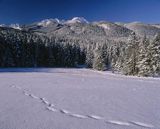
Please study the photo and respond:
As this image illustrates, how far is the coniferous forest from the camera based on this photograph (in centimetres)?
4934

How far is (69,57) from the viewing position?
97375 mm

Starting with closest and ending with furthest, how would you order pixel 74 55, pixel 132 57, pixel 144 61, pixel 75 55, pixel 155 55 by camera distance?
pixel 144 61
pixel 155 55
pixel 132 57
pixel 74 55
pixel 75 55

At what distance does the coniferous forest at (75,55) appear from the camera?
49.3 metres

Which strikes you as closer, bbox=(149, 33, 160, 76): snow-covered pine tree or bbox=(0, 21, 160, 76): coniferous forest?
bbox=(149, 33, 160, 76): snow-covered pine tree

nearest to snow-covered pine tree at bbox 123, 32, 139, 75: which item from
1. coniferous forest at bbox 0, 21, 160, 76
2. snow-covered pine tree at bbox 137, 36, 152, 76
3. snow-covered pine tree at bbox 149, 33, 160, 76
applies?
coniferous forest at bbox 0, 21, 160, 76

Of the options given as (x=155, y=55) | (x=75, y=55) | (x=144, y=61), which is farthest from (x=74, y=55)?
(x=144, y=61)

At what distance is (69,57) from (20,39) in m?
20.8

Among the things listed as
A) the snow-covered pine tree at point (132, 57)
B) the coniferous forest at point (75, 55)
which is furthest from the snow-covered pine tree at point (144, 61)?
the snow-covered pine tree at point (132, 57)

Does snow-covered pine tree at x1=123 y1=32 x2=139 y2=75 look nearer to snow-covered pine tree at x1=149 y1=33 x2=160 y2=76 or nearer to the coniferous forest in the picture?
the coniferous forest

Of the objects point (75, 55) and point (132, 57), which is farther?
Result: point (75, 55)

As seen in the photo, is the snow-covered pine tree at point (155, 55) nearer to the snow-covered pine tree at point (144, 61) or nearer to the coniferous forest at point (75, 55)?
the coniferous forest at point (75, 55)

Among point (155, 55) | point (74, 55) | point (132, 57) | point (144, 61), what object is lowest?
point (144, 61)

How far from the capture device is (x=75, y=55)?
10300 cm

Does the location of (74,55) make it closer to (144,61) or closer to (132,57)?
(132,57)
